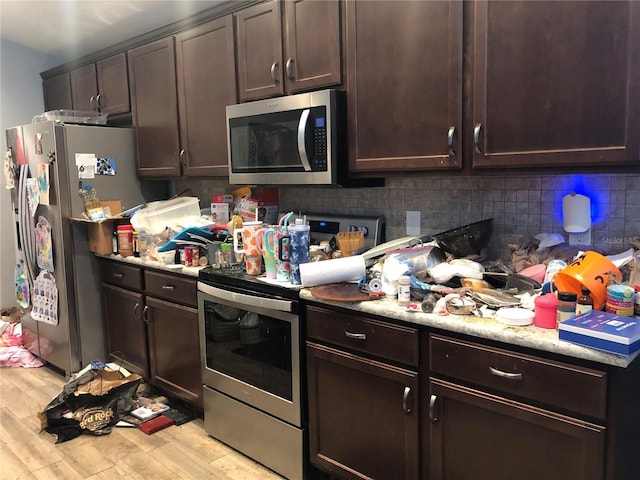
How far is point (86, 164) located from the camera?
3.30m

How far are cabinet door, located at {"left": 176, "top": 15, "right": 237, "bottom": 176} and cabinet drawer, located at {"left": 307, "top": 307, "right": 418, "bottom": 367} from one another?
3.96 feet

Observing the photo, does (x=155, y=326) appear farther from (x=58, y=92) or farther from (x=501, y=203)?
(x=58, y=92)

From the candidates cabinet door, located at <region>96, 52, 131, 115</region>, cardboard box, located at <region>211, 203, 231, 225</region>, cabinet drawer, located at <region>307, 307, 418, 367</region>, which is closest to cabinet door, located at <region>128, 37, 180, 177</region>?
cabinet door, located at <region>96, 52, 131, 115</region>

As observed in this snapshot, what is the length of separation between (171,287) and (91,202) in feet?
3.15

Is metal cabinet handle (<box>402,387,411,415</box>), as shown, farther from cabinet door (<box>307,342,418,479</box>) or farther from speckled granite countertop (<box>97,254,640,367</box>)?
speckled granite countertop (<box>97,254,640,367</box>)

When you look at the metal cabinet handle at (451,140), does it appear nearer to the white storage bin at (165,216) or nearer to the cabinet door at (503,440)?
the cabinet door at (503,440)

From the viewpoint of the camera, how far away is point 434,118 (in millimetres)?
1999

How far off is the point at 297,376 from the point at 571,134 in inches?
53.0

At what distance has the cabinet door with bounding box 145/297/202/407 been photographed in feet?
9.02

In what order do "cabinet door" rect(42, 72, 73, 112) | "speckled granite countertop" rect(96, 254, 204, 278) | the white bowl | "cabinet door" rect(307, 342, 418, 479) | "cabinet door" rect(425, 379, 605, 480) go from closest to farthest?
"cabinet door" rect(425, 379, 605, 480)
the white bowl
"cabinet door" rect(307, 342, 418, 479)
"speckled granite countertop" rect(96, 254, 204, 278)
"cabinet door" rect(42, 72, 73, 112)

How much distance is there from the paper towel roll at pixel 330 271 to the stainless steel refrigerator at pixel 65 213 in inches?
74.9

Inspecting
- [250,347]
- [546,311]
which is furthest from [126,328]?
[546,311]

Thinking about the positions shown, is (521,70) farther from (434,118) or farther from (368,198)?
(368,198)

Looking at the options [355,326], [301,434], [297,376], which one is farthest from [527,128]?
[301,434]
